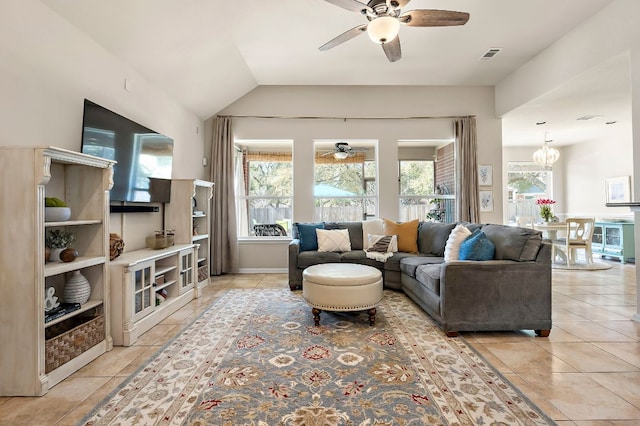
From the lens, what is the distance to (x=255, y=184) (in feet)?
18.4

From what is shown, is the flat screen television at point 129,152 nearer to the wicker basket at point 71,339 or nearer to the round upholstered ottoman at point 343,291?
the wicker basket at point 71,339

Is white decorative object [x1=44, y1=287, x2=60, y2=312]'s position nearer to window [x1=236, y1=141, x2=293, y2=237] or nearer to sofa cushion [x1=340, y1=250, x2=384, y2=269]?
sofa cushion [x1=340, y1=250, x2=384, y2=269]

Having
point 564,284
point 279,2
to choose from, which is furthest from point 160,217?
point 564,284

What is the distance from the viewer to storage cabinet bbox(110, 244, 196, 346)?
2.50 m

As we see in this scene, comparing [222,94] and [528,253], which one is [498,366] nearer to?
[528,253]

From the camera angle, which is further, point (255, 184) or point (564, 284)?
point (255, 184)

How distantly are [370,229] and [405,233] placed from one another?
531 mm

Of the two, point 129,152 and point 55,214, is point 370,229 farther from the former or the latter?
point 55,214

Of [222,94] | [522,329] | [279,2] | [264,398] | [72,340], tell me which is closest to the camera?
[264,398]

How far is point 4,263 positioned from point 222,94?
12.0ft

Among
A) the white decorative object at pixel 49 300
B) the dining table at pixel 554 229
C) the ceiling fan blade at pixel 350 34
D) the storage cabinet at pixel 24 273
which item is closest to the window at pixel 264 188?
the ceiling fan blade at pixel 350 34

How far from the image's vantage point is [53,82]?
2.33 meters

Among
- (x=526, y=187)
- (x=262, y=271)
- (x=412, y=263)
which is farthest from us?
(x=526, y=187)

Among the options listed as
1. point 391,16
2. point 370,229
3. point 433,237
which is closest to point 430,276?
point 433,237
